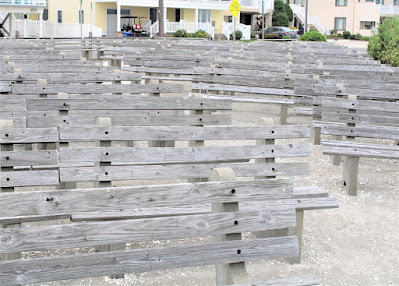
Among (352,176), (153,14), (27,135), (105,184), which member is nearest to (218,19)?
(153,14)

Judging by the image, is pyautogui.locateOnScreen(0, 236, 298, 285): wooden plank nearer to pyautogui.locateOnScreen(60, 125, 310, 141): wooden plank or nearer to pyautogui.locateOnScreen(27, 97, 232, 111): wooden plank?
pyautogui.locateOnScreen(60, 125, 310, 141): wooden plank

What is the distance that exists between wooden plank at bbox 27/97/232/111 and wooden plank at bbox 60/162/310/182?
1.90 meters

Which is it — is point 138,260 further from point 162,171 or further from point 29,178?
point 162,171

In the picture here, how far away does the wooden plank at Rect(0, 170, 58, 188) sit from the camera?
4.84m

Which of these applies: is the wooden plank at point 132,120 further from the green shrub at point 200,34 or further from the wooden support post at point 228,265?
the green shrub at point 200,34

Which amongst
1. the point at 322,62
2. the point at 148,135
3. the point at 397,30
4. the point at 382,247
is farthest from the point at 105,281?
the point at 397,30

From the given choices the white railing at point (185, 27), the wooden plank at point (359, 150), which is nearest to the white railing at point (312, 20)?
the white railing at point (185, 27)

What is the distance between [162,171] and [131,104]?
2780 millimetres

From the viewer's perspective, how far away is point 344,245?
6215 mm

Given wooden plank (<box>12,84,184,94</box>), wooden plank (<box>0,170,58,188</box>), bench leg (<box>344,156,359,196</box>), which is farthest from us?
wooden plank (<box>12,84,184,94</box>)

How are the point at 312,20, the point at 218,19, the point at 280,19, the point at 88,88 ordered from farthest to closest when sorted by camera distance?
1. the point at 280,19
2. the point at 312,20
3. the point at 218,19
4. the point at 88,88

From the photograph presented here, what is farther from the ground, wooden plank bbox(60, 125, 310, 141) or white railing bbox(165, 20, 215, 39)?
white railing bbox(165, 20, 215, 39)

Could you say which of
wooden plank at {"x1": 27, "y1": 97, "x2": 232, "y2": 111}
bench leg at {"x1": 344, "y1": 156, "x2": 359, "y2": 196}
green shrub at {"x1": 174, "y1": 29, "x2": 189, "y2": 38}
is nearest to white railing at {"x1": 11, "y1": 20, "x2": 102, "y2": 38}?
green shrub at {"x1": 174, "y1": 29, "x2": 189, "y2": 38}

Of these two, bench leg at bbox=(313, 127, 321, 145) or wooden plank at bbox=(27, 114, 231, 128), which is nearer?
wooden plank at bbox=(27, 114, 231, 128)
